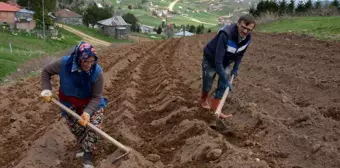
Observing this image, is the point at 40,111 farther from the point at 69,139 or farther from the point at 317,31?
the point at 317,31

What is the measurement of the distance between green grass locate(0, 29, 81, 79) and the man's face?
10.3 metres

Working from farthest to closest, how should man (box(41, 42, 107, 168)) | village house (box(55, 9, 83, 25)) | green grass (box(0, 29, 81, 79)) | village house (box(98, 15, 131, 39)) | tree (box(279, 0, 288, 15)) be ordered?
1. village house (box(55, 9, 83, 25))
2. village house (box(98, 15, 131, 39))
3. tree (box(279, 0, 288, 15))
4. green grass (box(0, 29, 81, 79))
5. man (box(41, 42, 107, 168))

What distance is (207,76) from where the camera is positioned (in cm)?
687

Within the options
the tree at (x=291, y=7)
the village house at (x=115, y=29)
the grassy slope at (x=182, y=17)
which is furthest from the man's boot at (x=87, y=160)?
the grassy slope at (x=182, y=17)

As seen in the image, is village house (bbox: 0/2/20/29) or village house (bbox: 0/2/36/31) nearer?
village house (bbox: 0/2/36/31)

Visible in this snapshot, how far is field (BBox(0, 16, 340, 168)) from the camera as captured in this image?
4988 millimetres

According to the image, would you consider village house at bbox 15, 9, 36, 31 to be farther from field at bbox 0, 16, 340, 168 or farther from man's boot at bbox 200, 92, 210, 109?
man's boot at bbox 200, 92, 210, 109

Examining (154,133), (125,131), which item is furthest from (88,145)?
(154,133)

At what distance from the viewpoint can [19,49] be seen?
25703mm

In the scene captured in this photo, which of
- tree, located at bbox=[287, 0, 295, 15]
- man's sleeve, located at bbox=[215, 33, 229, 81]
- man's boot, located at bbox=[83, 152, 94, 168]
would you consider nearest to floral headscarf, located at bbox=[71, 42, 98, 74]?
man's boot, located at bbox=[83, 152, 94, 168]

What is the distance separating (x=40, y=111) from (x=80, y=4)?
289ft

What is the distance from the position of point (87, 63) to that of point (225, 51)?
237 cm

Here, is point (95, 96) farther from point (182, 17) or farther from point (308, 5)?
point (182, 17)

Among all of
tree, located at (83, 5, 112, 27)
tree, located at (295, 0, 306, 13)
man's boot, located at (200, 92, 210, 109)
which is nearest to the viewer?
man's boot, located at (200, 92, 210, 109)
